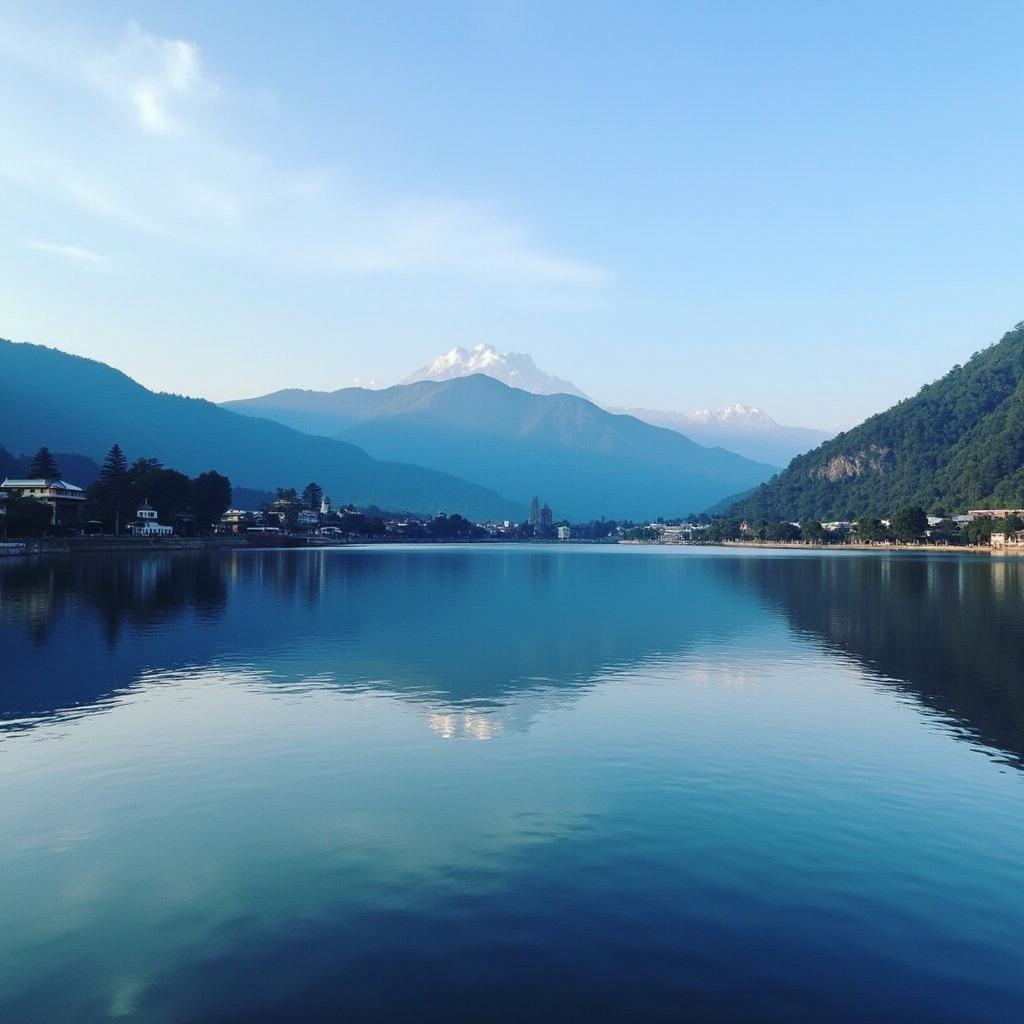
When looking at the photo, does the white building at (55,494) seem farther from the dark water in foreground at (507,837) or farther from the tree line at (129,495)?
the dark water in foreground at (507,837)

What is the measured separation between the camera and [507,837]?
15789 millimetres

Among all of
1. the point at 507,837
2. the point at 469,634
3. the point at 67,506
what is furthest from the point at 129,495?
the point at 507,837

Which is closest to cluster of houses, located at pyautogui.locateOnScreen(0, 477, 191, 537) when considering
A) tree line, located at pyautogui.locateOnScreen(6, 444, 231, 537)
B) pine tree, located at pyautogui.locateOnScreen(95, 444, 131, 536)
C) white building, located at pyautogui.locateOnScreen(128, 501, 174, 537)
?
white building, located at pyautogui.locateOnScreen(128, 501, 174, 537)

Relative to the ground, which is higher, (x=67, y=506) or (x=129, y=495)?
(x=129, y=495)

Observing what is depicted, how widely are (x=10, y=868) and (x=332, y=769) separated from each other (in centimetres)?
745

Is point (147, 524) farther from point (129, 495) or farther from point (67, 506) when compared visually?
point (67, 506)

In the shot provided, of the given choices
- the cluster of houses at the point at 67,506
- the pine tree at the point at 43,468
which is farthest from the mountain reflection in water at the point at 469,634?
the pine tree at the point at 43,468

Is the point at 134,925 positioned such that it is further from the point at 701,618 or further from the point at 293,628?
the point at 701,618

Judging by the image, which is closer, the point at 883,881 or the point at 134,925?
the point at 134,925

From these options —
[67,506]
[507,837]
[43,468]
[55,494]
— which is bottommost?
[507,837]

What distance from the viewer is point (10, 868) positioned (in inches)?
556

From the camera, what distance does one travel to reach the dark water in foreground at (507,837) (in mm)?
10617

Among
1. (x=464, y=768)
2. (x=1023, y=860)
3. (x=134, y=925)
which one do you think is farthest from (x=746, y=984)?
(x=464, y=768)

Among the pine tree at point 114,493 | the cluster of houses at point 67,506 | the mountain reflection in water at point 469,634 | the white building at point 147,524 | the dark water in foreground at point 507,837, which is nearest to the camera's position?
the dark water in foreground at point 507,837
